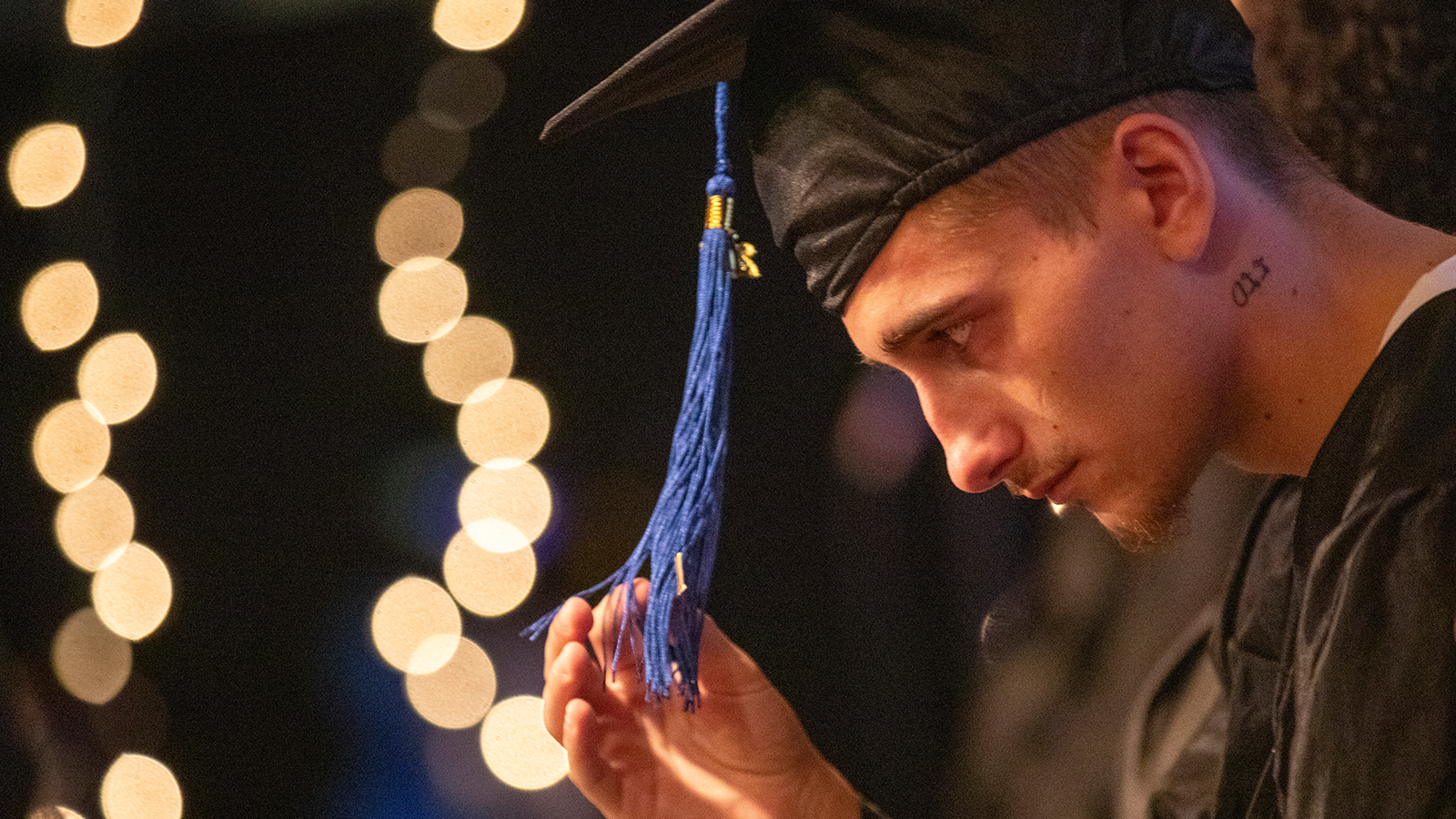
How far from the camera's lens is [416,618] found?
1204mm

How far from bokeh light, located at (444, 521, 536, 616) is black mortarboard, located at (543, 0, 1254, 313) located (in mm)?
573

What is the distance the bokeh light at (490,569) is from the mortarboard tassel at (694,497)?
1.10ft

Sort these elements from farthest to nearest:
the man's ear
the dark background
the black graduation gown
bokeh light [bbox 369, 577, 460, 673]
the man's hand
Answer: bokeh light [bbox 369, 577, 460, 673] → the dark background → the man's hand → the man's ear → the black graduation gown

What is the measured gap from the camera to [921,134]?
0.72m

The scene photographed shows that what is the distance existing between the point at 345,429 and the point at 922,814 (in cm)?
78

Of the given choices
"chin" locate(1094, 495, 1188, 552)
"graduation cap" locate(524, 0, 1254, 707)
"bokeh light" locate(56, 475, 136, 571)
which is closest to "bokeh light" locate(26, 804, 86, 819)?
"bokeh light" locate(56, 475, 136, 571)

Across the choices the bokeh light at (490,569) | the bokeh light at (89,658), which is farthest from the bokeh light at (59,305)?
the bokeh light at (490,569)

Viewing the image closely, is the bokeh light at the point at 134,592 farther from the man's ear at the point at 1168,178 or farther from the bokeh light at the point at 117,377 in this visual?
the man's ear at the point at 1168,178

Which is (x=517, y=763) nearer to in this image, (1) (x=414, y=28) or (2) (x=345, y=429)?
(2) (x=345, y=429)

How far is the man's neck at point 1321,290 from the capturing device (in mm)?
727

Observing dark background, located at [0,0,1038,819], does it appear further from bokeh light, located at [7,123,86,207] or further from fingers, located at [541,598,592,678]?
fingers, located at [541,598,592,678]

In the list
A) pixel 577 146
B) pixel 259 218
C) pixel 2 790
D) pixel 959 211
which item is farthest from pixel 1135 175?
→ pixel 2 790

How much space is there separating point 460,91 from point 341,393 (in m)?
0.38

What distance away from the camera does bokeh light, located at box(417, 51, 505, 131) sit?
1.17 meters
